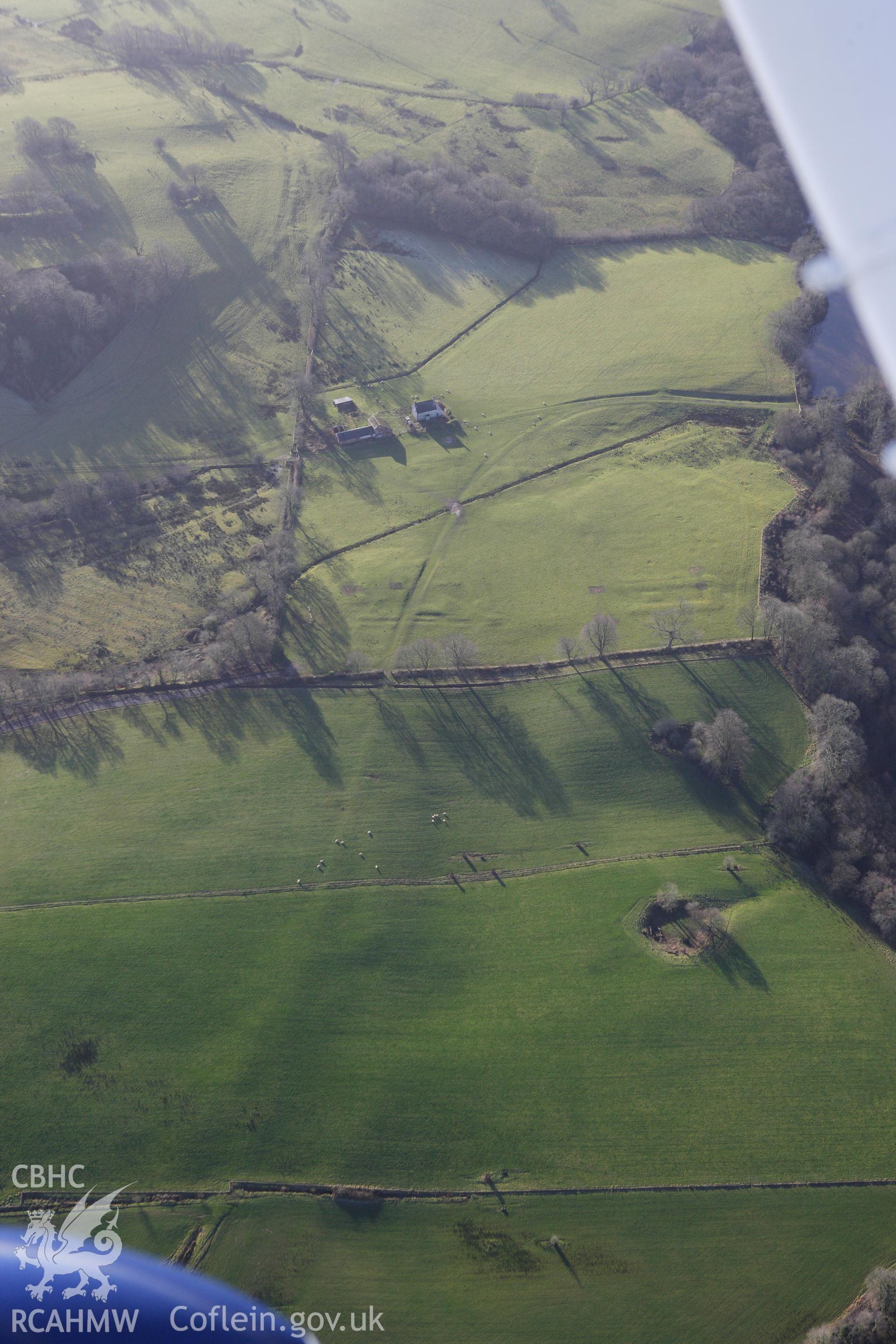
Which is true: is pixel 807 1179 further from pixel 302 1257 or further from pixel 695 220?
pixel 695 220

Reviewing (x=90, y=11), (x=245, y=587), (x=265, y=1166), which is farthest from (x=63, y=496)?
(x=90, y=11)

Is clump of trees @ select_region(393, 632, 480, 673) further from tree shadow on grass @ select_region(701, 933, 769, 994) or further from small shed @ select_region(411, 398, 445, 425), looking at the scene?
small shed @ select_region(411, 398, 445, 425)

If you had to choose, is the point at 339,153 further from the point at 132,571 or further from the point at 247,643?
the point at 247,643

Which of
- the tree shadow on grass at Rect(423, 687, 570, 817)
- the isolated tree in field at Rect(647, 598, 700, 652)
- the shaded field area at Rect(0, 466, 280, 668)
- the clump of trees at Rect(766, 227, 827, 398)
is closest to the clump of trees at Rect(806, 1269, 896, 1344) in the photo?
the tree shadow on grass at Rect(423, 687, 570, 817)

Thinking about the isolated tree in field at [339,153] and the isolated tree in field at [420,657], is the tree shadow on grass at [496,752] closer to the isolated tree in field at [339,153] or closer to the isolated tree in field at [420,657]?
the isolated tree in field at [420,657]

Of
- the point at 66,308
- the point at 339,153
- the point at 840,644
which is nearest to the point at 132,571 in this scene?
the point at 66,308

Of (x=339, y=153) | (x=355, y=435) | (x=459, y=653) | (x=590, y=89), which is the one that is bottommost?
(x=459, y=653)
